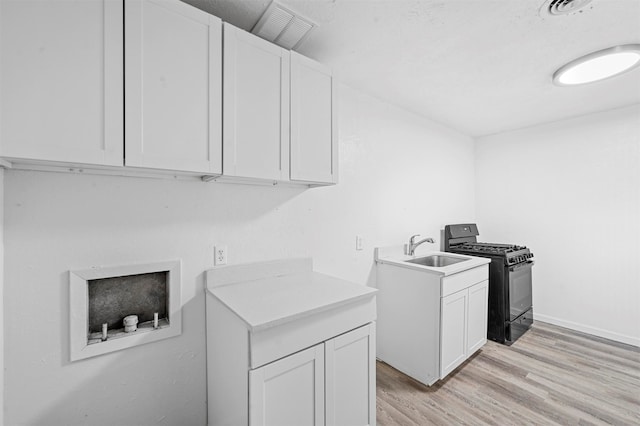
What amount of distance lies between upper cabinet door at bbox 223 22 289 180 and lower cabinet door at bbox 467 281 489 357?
2069 millimetres

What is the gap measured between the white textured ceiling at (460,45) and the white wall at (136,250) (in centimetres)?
50

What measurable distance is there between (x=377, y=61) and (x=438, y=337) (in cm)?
207

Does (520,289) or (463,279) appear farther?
(520,289)

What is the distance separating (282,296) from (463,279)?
1.64m

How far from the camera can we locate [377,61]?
1.95 meters

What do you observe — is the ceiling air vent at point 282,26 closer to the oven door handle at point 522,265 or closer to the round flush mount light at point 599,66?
the round flush mount light at point 599,66

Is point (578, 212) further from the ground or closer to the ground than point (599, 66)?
closer to the ground

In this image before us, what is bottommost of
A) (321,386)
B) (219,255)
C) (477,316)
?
(477,316)

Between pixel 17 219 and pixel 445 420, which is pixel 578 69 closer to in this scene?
pixel 445 420

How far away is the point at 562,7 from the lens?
4.67 ft

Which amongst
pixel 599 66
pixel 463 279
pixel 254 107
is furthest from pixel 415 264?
pixel 599 66

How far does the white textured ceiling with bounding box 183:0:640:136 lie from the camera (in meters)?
1.45

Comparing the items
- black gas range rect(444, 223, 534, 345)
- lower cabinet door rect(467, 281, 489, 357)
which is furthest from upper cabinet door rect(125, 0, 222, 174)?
black gas range rect(444, 223, 534, 345)

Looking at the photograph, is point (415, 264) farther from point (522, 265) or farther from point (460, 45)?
point (460, 45)
